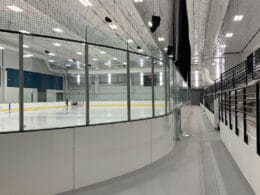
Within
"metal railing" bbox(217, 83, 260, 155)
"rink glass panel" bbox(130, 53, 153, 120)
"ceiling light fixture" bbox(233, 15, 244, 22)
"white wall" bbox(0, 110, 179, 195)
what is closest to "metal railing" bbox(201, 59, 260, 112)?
"metal railing" bbox(217, 83, 260, 155)

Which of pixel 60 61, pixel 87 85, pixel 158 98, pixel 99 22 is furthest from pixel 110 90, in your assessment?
pixel 99 22

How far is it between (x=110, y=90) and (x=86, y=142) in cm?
397

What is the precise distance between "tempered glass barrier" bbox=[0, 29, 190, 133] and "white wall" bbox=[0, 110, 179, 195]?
0.74 feet

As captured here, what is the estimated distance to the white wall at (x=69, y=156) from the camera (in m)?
2.92

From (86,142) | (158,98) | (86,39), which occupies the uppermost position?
(86,39)

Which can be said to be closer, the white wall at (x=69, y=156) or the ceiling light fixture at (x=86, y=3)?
the white wall at (x=69, y=156)

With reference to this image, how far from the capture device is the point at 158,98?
5715mm

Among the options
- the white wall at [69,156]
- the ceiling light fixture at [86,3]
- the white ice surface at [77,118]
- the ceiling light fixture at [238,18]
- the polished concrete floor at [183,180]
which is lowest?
the polished concrete floor at [183,180]

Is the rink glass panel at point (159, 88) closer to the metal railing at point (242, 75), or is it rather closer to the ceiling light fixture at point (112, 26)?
the metal railing at point (242, 75)

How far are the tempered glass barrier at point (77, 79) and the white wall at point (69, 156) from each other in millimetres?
225

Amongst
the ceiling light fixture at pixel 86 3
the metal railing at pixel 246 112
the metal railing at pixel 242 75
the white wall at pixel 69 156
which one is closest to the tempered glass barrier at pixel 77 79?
the white wall at pixel 69 156

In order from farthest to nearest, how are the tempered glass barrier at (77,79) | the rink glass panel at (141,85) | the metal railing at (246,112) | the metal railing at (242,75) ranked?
the metal railing at (242,75) → the rink glass panel at (141,85) → the tempered glass barrier at (77,79) → the metal railing at (246,112)

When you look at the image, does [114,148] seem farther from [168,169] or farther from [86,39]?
[86,39]

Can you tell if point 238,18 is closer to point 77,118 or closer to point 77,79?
point 77,118
